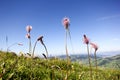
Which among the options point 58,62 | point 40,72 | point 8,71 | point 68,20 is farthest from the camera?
point 58,62

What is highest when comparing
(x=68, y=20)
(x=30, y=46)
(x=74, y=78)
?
(x=68, y=20)

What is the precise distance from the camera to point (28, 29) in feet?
15.3

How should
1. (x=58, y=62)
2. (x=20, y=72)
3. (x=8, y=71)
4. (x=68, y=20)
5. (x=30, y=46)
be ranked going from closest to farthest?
(x=68, y=20)
(x=30, y=46)
(x=8, y=71)
(x=20, y=72)
(x=58, y=62)

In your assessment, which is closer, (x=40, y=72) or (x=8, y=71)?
(x=8, y=71)

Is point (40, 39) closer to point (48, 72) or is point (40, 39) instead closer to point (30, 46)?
point (30, 46)

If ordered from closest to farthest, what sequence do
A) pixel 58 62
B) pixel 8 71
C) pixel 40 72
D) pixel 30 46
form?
pixel 30 46
pixel 8 71
pixel 40 72
pixel 58 62

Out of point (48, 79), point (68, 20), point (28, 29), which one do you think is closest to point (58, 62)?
point (48, 79)

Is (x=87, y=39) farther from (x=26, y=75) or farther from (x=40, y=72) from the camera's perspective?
(x=40, y=72)

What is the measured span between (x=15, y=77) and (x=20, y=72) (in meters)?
0.38

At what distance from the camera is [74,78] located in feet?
22.4

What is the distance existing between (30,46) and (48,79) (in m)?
1.96

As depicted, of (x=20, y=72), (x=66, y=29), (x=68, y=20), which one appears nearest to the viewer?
(x=66, y=29)

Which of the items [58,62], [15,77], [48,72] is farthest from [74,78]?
[58,62]

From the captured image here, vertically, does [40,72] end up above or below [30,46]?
below
